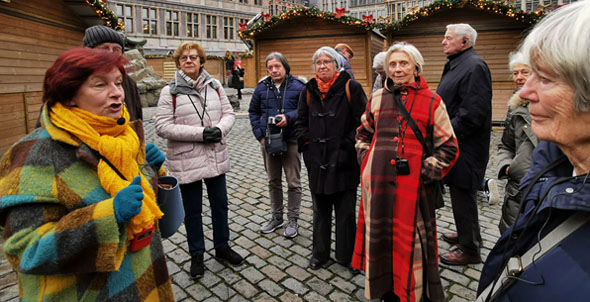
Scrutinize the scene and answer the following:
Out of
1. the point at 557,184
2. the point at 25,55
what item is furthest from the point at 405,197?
the point at 25,55

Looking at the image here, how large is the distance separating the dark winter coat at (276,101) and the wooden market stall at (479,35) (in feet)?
28.1

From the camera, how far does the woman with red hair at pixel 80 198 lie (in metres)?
1.45

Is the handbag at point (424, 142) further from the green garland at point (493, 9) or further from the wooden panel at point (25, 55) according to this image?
the green garland at point (493, 9)

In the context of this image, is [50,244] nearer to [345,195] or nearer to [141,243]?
[141,243]

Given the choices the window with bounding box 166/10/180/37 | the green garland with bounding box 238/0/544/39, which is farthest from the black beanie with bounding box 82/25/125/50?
the window with bounding box 166/10/180/37

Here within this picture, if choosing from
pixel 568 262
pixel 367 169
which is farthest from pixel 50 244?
pixel 367 169

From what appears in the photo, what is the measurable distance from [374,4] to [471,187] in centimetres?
7673

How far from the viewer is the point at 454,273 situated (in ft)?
11.5

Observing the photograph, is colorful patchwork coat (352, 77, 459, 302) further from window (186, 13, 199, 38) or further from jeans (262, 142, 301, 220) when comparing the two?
window (186, 13, 199, 38)

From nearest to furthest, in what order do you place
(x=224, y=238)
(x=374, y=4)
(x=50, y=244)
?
(x=50, y=244), (x=224, y=238), (x=374, y=4)

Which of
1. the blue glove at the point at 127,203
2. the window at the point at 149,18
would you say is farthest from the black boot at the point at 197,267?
the window at the point at 149,18

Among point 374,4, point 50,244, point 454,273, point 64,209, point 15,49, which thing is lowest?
point 454,273

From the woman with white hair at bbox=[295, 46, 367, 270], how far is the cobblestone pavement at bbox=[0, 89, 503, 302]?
286 millimetres

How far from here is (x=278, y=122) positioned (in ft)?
13.9
